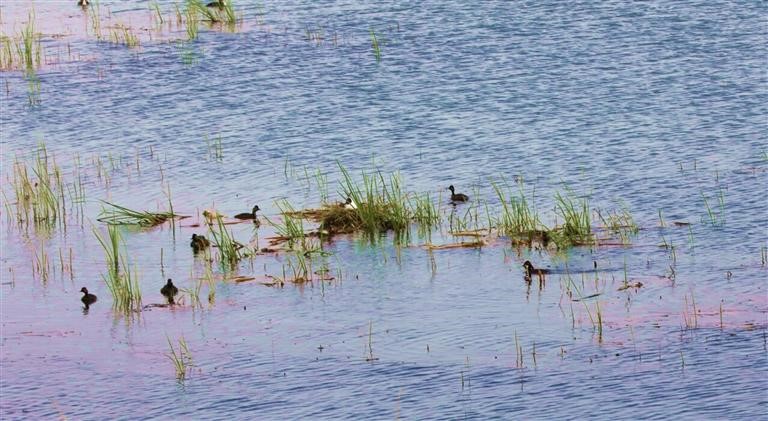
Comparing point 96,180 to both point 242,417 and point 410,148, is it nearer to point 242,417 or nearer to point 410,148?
point 410,148

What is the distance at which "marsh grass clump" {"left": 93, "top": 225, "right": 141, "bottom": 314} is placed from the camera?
17.4 m

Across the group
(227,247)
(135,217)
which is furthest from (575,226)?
(135,217)

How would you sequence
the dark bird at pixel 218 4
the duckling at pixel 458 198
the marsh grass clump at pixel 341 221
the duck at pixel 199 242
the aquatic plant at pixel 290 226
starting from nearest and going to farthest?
the duck at pixel 199 242 → the aquatic plant at pixel 290 226 → the marsh grass clump at pixel 341 221 → the duckling at pixel 458 198 → the dark bird at pixel 218 4

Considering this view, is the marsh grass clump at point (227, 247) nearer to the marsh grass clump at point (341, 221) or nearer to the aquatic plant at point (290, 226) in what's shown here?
the aquatic plant at point (290, 226)

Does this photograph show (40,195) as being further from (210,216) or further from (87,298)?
(87,298)

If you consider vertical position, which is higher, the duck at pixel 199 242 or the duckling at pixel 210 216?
the duckling at pixel 210 216

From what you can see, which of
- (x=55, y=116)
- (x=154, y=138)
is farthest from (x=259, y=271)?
(x=55, y=116)

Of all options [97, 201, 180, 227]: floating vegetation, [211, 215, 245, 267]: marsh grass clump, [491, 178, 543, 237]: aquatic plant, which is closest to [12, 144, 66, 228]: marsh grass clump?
[97, 201, 180, 227]: floating vegetation

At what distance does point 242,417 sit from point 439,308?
3564mm

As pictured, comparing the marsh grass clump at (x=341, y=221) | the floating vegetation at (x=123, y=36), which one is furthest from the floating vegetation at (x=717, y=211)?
the floating vegetation at (x=123, y=36)

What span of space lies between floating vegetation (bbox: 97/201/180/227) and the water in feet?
1.38

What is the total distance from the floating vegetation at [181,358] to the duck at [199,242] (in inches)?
130

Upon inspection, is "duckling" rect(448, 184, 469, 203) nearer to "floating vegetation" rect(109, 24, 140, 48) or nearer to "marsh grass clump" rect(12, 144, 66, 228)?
"marsh grass clump" rect(12, 144, 66, 228)

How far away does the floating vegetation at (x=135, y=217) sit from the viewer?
824 inches
